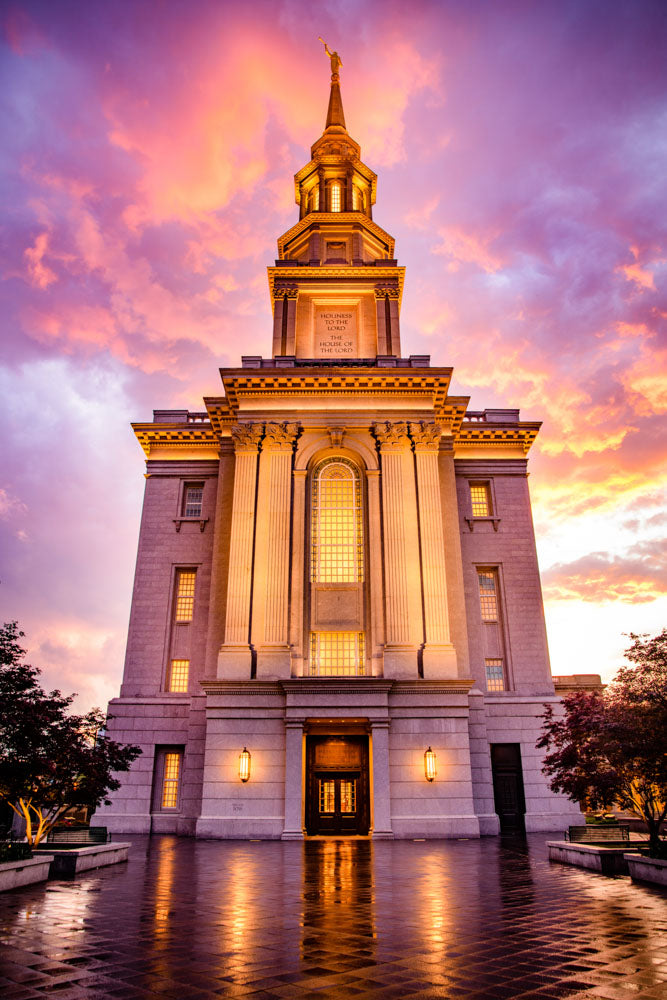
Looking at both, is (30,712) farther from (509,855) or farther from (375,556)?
(375,556)

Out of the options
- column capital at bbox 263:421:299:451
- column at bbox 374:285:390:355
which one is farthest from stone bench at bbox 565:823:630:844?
column at bbox 374:285:390:355

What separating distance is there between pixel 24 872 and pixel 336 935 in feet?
28.7

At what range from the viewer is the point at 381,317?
38.1 m

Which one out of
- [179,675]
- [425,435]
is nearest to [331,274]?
[425,435]

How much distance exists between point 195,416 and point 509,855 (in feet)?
90.8

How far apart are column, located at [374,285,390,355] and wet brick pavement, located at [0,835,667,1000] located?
89.5 feet

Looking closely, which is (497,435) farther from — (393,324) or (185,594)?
(185,594)

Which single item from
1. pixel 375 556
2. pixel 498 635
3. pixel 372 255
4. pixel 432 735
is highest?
pixel 372 255

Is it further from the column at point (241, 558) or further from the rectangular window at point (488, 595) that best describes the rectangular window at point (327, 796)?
the rectangular window at point (488, 595)

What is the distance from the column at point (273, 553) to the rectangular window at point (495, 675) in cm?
1139

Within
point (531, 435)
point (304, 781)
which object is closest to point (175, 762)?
point (304, 781)

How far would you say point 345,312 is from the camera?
39.3m

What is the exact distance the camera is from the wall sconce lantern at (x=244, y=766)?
2689cm

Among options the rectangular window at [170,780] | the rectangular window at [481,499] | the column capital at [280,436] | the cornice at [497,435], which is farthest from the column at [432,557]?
the rectangular window at [170,780]
